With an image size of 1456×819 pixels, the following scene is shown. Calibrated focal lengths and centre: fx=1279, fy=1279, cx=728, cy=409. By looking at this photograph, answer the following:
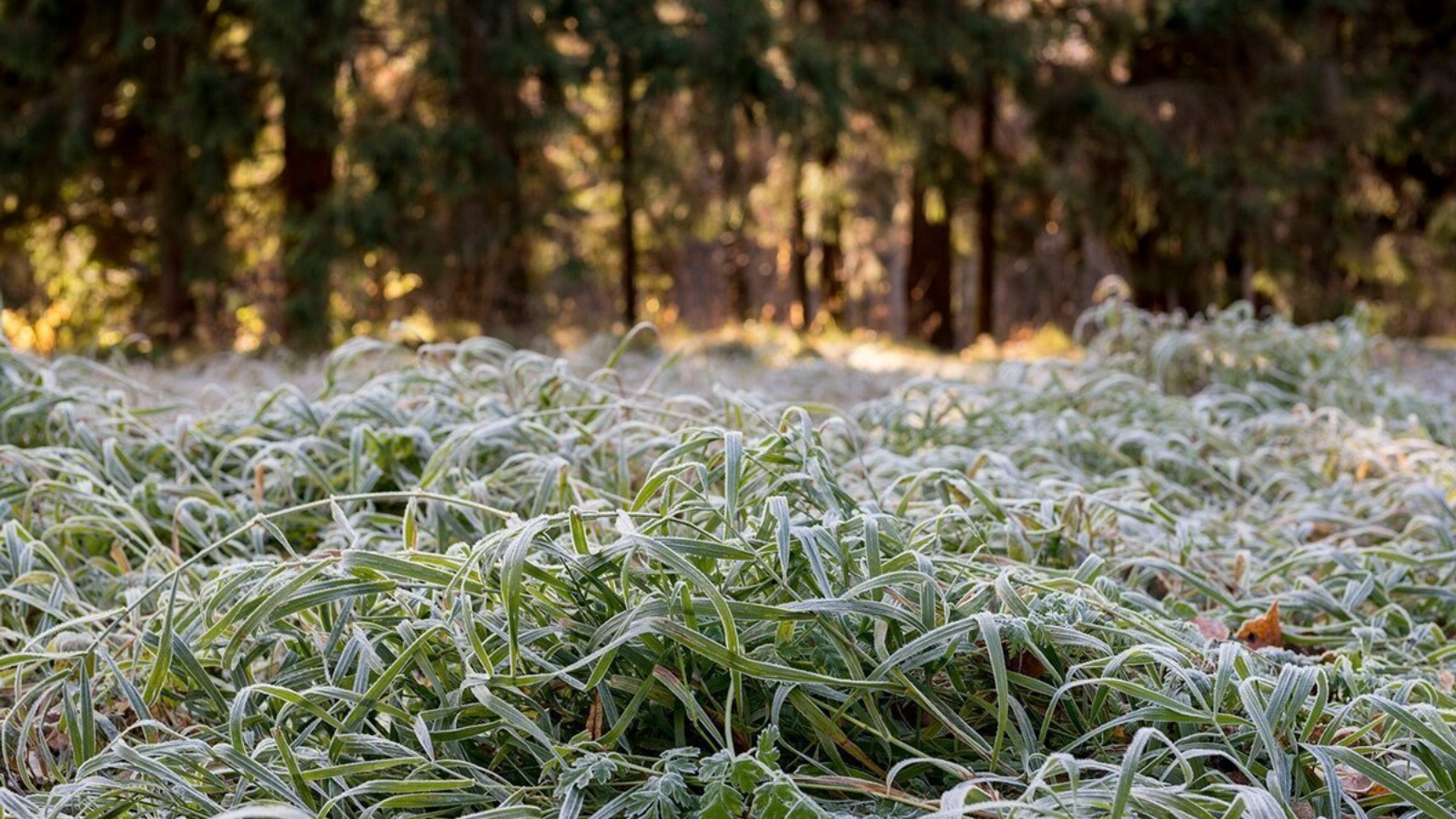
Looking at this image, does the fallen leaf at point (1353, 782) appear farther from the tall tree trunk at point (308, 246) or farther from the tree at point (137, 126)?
the tree at point (137, 126)

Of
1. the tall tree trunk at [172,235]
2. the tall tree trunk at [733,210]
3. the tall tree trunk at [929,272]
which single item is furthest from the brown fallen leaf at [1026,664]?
the tall tree trunk at [929,272]

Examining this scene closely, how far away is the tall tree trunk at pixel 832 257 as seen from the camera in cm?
1084

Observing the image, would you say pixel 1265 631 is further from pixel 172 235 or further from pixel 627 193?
pixel 172 235

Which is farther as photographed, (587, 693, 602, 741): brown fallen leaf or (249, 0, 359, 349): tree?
(249, 0, 359, 349): tree

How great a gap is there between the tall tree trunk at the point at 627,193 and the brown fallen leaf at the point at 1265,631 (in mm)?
7023

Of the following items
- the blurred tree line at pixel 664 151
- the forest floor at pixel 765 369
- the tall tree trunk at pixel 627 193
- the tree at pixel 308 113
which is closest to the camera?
the forest floor at pixel 765 369

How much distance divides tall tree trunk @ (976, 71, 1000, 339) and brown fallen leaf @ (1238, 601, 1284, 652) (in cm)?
877

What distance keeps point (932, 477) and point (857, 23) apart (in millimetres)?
8037

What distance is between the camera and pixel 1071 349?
834 centimetres

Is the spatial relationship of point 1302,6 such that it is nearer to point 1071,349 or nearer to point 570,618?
point 1071,349

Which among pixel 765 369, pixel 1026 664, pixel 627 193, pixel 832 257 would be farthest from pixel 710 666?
pixel 832 257

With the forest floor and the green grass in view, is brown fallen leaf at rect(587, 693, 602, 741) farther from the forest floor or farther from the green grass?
the forest floor

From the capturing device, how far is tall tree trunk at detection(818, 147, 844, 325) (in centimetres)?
1084

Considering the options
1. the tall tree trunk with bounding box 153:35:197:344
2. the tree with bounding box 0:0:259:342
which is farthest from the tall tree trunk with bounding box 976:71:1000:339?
the tall tree trunk with bounding box 153:35:197:344
